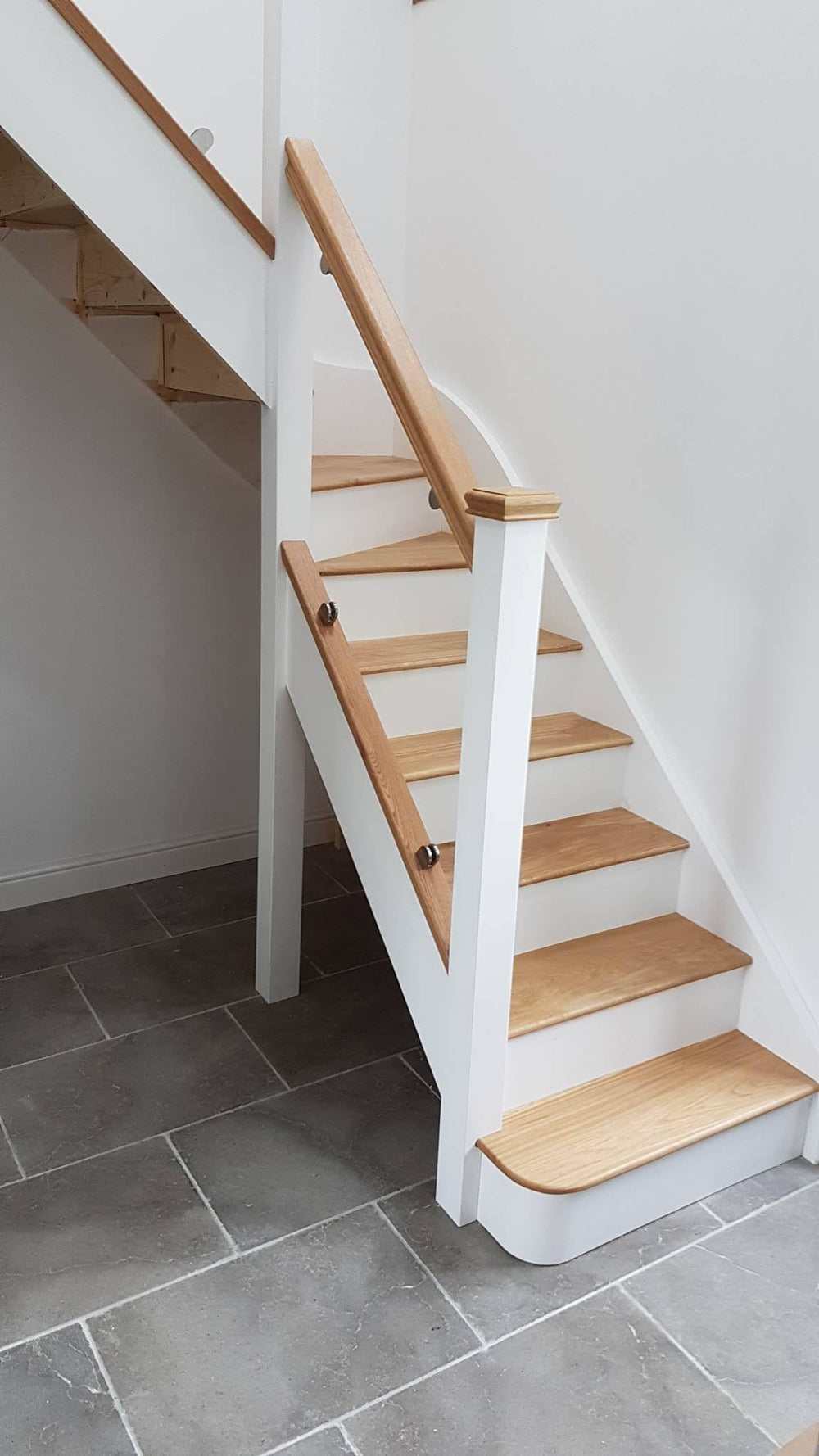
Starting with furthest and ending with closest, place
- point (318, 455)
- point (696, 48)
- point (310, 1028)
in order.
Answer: point (318, 455), point (310, 1028), point (696, 48)

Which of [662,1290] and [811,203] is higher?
[811,203]

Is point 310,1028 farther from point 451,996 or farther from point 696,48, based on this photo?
point 696,48

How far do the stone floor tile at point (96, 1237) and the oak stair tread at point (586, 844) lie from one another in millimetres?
803

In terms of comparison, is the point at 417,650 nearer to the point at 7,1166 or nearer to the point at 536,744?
the point at 536,744

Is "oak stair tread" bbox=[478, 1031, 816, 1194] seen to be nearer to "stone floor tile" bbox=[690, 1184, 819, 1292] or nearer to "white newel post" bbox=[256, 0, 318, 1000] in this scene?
"stone floor tile" bbox=[690, 1184, 819, 1292]

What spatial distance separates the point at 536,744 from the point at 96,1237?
1.34 metres

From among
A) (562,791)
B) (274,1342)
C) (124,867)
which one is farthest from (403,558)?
(274,1342)

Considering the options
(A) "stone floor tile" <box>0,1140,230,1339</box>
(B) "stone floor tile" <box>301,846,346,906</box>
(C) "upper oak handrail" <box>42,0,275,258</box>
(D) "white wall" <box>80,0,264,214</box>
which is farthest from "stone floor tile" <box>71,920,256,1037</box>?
(D) "white wall" <box>80,0,264,214</box>

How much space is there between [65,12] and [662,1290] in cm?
241

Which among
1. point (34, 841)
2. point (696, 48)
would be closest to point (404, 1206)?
point (34, 841)

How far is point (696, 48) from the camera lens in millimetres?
2383

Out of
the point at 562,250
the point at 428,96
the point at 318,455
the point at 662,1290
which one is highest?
the point at 428,96

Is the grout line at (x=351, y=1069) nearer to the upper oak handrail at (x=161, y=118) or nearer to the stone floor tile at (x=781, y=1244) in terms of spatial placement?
the stone floor tile at (x=781, y=1244)

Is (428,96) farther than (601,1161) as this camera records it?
Yes
